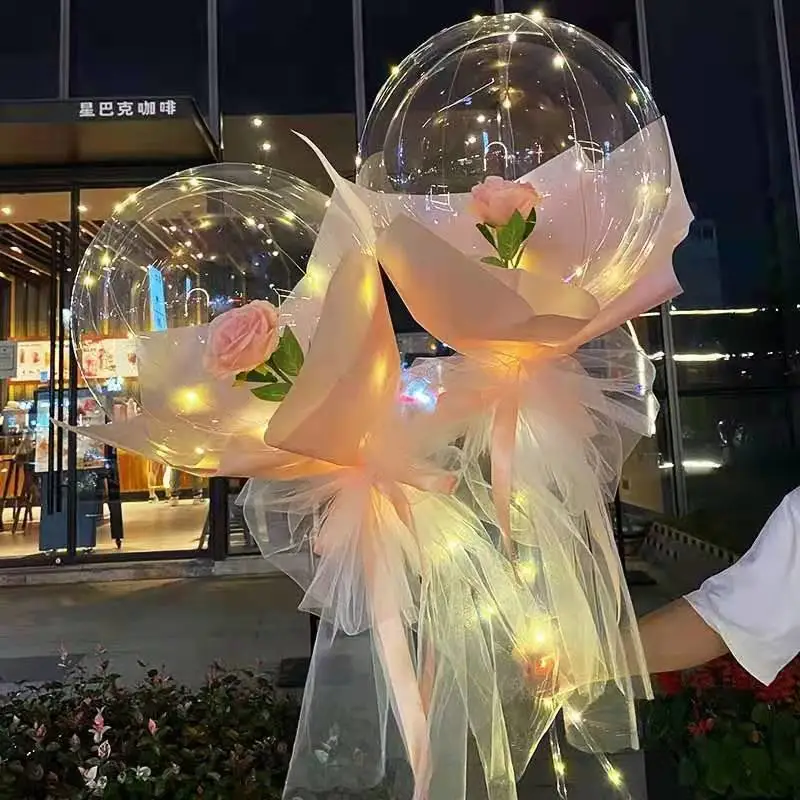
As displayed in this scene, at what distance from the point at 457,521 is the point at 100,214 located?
6.55 metres

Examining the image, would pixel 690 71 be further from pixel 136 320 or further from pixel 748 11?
pixel 136 320

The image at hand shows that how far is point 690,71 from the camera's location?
279 inches

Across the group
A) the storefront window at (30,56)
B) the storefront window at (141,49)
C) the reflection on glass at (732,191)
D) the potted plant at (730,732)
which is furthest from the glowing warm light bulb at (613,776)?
the storefront window at (30,56)

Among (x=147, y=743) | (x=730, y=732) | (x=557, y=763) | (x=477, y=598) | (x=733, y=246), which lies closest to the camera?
(x=477, y=598)

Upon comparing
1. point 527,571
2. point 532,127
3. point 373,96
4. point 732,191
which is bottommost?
point 527,571

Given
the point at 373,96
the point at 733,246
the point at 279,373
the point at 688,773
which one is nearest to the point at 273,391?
the point at 279,373

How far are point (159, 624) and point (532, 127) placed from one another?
14.6 ft

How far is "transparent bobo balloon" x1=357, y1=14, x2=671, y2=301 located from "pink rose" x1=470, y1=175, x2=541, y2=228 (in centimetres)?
9

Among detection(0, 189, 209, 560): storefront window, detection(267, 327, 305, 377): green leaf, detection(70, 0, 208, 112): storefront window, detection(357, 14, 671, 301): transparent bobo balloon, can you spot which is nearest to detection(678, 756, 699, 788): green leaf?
detection(357, 14, 671, 301): transparent bobo balloon

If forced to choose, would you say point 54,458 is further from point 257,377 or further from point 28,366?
point 257,377

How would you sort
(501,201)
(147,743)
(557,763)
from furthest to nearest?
(147,743)
(557,763)
(501,201)

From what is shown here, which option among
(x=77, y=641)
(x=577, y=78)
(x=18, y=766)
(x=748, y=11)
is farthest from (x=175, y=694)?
(x=748, y=11)

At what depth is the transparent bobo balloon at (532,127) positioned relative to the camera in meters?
0.97

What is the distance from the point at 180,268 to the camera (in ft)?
3.51
